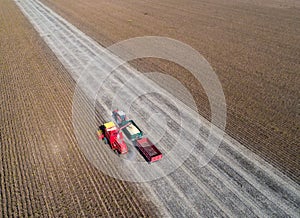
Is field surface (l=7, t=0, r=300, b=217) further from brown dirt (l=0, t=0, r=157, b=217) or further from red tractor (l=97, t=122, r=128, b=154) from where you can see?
red tractor (l=97, t=122, r=128, b=154)

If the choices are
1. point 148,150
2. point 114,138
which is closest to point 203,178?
point 148,150

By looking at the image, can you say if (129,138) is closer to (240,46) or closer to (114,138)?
(114,138)

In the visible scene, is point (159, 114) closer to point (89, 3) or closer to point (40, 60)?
point (40, 60)

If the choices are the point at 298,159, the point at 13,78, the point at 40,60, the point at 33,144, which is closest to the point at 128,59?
the point at 40,60

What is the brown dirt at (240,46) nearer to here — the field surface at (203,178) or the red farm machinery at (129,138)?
the field surface at (203,178)

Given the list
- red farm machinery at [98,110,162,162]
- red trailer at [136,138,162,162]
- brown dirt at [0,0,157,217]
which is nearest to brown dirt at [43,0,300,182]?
red trailer at [136,138,162,162]

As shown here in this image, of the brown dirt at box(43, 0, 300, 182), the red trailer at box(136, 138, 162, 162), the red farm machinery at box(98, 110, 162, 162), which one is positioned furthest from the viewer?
the brown dirt at box(43, 0, 300, 182)
